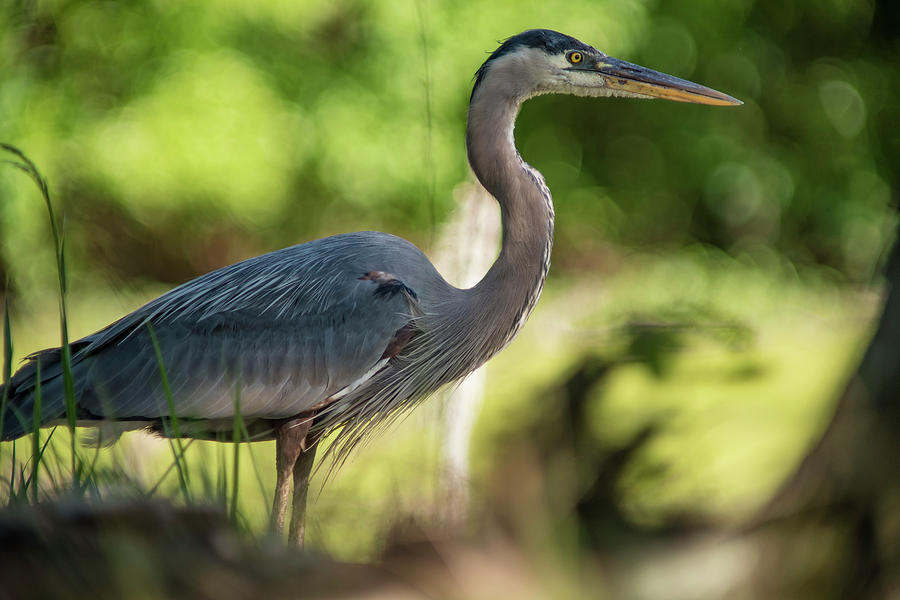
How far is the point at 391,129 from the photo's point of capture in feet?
26.8

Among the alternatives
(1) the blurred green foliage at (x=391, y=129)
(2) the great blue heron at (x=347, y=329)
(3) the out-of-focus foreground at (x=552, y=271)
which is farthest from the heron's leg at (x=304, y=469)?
(1) the blurred green foliage at (x=391, y=129)

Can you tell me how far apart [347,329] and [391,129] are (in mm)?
4974

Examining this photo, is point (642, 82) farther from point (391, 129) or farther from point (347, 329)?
point (391, 129)

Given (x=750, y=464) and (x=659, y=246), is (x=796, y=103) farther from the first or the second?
(x=750, y=464)

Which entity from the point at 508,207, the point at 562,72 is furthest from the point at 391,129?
the point at 508,207

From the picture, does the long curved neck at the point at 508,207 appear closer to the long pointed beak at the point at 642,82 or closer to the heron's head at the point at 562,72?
the heron's head at the point at 562,72

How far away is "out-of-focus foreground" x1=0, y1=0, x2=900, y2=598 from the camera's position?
2.35 ft

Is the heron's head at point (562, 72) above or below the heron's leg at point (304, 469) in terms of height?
above

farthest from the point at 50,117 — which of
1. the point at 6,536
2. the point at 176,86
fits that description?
the point at 6,536

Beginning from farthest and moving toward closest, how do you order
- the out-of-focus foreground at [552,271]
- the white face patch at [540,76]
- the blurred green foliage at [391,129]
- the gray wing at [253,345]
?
the blurred green foliage at [391,129] < the white face patch at [540,76] < the gray wing at [253,345] < the out-of-focus foreground at [552,271]

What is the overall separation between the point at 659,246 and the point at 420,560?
33.4 feet

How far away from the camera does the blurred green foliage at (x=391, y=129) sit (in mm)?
7898

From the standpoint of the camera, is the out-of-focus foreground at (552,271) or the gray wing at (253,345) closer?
the out-of-focus foreground at (552,271)

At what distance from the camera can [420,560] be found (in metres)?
0.68
